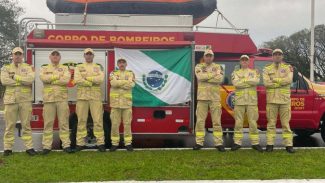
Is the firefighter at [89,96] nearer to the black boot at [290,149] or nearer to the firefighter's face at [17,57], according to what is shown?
the firefighter's face at [17,57]

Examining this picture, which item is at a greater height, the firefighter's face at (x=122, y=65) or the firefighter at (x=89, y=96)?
the firefighter's face at (x=122, y=65)

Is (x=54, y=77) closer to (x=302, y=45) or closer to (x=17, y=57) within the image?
(x=17, y=57)

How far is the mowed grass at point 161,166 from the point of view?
6930 mm

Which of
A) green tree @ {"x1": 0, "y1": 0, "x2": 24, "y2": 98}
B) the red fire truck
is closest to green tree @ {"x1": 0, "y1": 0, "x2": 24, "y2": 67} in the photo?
green tree @ {"x1": 0, "y1": 0, "x2": 24, "y2": 98}

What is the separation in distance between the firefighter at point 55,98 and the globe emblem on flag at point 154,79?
1745 millimetres

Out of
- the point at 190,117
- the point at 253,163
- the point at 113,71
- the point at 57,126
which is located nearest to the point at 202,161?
the point at 253,163

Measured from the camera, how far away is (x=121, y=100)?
877 centimetres

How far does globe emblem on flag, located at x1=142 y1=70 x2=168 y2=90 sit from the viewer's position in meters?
9.50

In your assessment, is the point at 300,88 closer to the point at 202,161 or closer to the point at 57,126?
the point at 202,161

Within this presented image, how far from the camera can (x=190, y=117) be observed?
31.1 ft

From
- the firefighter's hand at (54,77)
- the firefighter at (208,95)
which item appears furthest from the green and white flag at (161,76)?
the firefighter's hand at (54,77)

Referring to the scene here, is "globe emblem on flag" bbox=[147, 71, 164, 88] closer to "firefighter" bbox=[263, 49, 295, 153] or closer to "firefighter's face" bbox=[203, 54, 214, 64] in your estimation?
"firefighter's face" bbox=[203, 54, 214, 64]

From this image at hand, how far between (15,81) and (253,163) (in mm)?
4550

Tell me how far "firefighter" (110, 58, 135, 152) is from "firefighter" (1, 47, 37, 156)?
5.04ft
